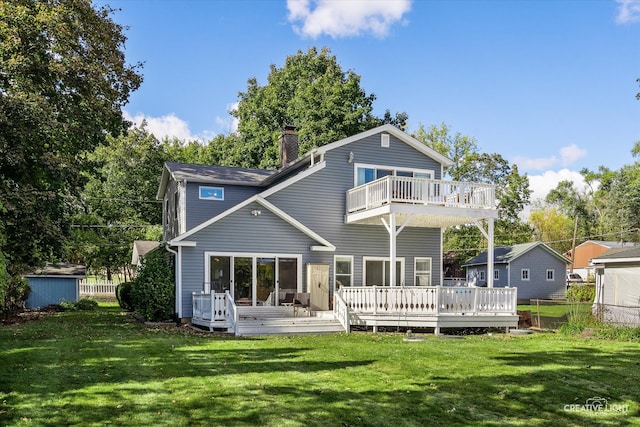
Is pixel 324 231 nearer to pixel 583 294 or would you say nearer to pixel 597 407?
pixel 597 407

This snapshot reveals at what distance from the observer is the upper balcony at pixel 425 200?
Answer: 725 inches

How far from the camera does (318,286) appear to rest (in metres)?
19.6

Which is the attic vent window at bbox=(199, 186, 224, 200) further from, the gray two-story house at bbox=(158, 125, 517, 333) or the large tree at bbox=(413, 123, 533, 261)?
the large tree at bbox=(413, 123, 533, 261)

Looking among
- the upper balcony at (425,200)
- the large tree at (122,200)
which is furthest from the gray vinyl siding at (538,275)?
the large tree at (122,200)

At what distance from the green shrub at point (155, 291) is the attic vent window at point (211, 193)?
3108 mm

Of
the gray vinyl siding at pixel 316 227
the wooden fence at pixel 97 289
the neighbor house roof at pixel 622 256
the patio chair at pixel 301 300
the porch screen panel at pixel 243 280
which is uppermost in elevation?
the gray vinyl siding at pixel 316 227

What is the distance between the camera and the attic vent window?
20578 mm

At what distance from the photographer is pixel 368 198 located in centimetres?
1959

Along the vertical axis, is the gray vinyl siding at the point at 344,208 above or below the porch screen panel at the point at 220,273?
above

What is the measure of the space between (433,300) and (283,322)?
4.58 metres

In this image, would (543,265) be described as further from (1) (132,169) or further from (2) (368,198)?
(1) (132,169)

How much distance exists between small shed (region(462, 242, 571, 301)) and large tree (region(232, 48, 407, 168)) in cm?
1241

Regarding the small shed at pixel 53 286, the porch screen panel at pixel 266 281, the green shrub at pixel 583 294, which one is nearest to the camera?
the porch screen panel at pixel 266 281

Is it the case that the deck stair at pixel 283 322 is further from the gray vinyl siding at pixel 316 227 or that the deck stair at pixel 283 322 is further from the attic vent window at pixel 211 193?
the attic vent window at pixel 211 193
